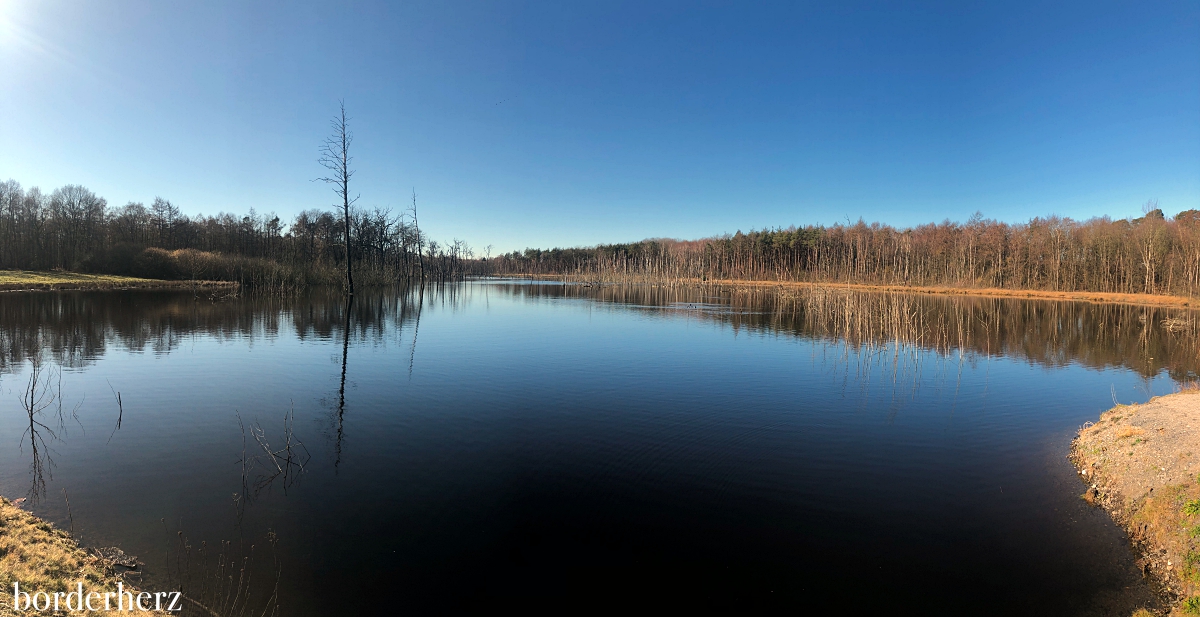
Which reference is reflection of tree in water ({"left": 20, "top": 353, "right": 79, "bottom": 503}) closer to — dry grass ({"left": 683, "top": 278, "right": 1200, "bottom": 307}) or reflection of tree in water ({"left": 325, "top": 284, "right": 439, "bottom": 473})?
reflection of tree in water ({"left": 325, "top": 284, "right": 439, "bottom": 473})

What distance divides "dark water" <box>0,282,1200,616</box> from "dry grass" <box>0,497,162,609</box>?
326mm

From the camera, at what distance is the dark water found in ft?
13.3

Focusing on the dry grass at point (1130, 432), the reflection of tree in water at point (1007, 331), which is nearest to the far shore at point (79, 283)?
the reflection of tree in water at point (1007, 331)

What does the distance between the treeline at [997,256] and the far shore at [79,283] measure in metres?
42.2

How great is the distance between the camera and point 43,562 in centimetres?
343

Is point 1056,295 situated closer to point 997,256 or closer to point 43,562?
point 997,256

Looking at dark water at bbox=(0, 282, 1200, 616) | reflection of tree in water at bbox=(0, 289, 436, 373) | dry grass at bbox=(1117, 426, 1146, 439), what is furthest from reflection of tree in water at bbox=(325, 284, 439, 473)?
dry grass at bbox=(1117, 426, 1146, 439)

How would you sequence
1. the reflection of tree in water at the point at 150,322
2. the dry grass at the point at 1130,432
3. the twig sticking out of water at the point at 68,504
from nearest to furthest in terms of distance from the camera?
the twig sticking out of water at the point at 68,504 → the dry grass at the point at 1130,432 → the reflection of tree in water at the point at 150,322

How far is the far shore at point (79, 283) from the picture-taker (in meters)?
30.6

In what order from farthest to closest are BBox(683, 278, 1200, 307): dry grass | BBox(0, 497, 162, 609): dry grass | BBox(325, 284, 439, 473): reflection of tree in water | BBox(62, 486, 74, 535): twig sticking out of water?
BBox(683, 278, 1200, 307): dry grass, BBox(325, 284, 439, 473): reflection of tree in water, BBox(62, 486, 74, 535): twig sticking out of water, BBox(0, 497, 162, 609): dry grass

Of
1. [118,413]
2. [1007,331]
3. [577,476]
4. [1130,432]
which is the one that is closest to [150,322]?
[118,413]

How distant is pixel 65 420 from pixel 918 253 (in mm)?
62015

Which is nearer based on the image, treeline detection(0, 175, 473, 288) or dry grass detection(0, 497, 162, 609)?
dry grass detection(0, 497, 162, 609)

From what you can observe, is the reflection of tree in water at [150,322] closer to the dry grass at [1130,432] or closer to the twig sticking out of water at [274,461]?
the twig sticking out of water at [274,461]
